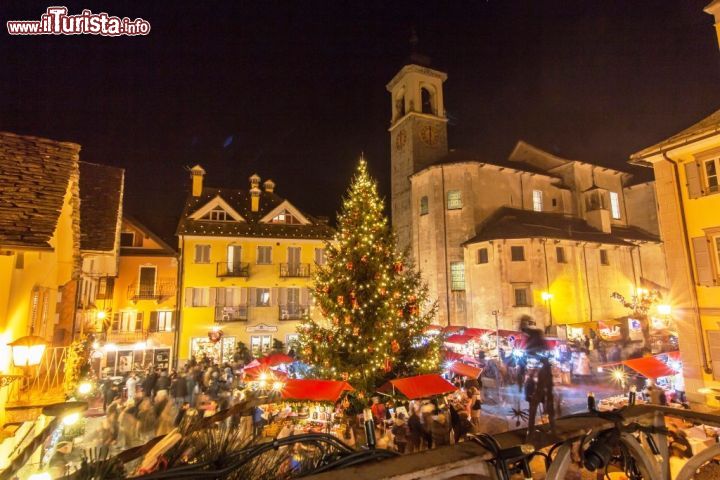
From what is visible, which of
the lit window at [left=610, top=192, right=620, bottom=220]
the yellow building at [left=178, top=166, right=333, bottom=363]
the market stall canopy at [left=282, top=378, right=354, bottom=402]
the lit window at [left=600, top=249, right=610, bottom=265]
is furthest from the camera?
the lit window at [left=610, top=192, right=620, bottom=220]

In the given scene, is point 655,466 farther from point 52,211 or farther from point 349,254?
point 349,254

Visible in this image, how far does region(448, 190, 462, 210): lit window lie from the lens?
3550 centimetres

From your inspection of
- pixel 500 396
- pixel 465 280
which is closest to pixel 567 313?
pixel 465 280

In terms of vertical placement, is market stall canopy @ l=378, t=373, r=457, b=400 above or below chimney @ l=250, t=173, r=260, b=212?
below

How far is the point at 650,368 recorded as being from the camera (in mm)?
13133

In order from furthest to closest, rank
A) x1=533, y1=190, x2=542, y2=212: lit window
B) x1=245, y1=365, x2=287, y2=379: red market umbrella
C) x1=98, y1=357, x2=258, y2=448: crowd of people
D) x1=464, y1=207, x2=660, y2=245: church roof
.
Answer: x1=533, y1=190, x2=542, y2=212: lit window → x1=464, y1=207, x2=660, y2=245: church roof → x1=245, y1=365, x2=287, y2=379: red market umbrella → x1=98, y1=357, x2=258, y2=448: crowd of people

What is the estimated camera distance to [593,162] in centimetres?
4134

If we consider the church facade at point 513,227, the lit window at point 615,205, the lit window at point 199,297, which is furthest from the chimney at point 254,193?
the lit window at point 615,205

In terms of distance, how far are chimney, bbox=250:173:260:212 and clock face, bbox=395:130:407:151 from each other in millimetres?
16721

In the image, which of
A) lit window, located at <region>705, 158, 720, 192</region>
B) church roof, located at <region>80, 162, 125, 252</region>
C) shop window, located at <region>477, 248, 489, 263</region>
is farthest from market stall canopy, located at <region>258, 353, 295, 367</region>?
shop window, located at <region>477, 248, 489, 263</region>

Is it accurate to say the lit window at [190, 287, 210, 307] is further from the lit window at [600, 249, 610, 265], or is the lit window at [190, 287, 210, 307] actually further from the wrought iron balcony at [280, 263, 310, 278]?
the lit window at [600, 249, 610, 265]

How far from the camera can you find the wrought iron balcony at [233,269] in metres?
29.5

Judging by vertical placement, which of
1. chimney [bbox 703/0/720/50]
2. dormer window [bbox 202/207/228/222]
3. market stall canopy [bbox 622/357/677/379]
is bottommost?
market stall canopy [bbox 622/357/677/379]

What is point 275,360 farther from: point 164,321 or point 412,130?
point 412,130
